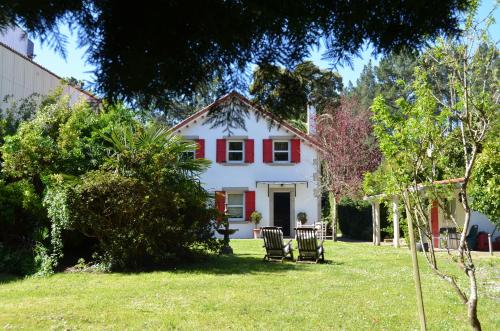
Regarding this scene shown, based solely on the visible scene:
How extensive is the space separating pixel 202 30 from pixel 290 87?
0.63m

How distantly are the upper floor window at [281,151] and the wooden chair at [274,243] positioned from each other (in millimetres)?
13162

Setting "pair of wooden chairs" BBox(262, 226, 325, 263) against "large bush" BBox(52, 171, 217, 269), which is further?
"pair of wooden chairs" BBox(262, 226, 325, 263)

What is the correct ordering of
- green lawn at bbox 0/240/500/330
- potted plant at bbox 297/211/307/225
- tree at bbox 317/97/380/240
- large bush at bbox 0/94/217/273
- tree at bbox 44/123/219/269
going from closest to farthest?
green lawn at bbox 0/240/500/330
tree at bbox 44/123/219/269
large bush at bbox 0/94/217/273
potted plant at bbox 297/211/307/225
tree at bbox 317/97/380/240

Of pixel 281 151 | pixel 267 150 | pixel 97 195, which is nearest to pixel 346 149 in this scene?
pixel 281 151

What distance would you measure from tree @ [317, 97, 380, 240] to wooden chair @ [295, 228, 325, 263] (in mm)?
13459

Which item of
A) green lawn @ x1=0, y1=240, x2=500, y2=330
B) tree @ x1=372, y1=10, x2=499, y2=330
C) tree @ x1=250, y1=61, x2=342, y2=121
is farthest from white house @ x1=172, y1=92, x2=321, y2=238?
tree @ x1=250, y1=61, x2=342, y2=121

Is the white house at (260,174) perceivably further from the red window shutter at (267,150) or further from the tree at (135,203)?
the tree at (135,203)

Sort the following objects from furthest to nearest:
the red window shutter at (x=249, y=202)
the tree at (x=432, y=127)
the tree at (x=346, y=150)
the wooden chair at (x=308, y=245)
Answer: the tree at (x=346, y=150), the red window shutter at (x=249, y=202), the wooden chair at (x=308, y=245), the tree at (x=432, y=127)

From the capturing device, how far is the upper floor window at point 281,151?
27.1 metres

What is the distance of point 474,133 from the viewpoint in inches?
198

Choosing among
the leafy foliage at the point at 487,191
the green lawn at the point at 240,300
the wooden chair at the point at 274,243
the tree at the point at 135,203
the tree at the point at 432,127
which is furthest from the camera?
the wooden chair at the point at 274,243

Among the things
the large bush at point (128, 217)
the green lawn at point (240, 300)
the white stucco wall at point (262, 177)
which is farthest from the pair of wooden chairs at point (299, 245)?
the white stucco wall at point (262, 177)

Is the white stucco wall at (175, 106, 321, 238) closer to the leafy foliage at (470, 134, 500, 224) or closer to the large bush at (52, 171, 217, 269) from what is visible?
the leafy foliage at (470, 134, 500, 224)

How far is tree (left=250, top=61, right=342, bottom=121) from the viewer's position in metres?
2.84
